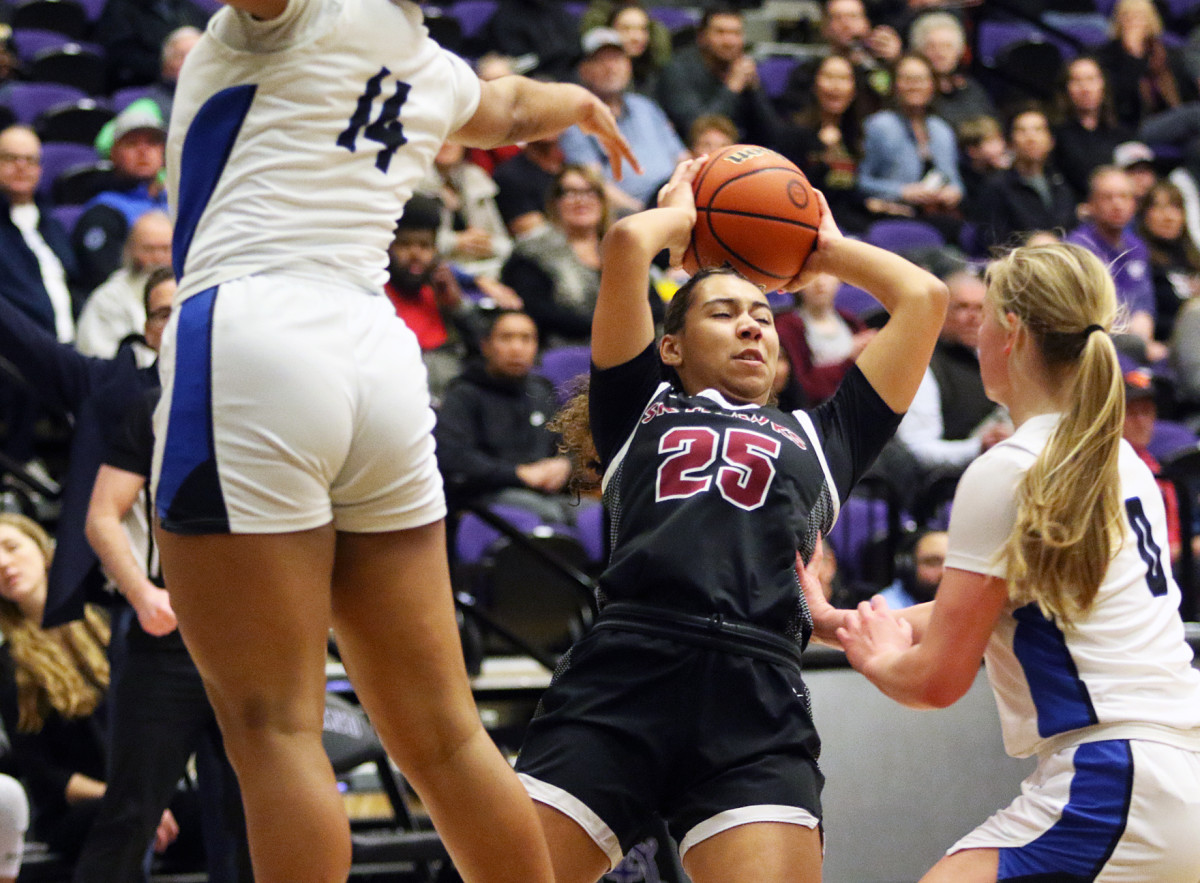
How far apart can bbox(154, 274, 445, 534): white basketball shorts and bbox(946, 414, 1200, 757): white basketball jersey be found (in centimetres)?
101

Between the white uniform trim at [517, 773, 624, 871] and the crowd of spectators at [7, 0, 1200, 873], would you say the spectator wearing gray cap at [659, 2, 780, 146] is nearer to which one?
the crowd of spectators at [7, 0, 1200, 873]

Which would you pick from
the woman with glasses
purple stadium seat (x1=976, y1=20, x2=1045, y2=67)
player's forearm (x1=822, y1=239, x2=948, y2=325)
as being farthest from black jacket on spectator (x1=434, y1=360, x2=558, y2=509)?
purple stadium seat (x1=976, y1=20, x2=1045, y2=67)

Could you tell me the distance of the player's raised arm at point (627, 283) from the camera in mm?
2801

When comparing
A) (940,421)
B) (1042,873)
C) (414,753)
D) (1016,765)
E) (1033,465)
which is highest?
(1033,465)

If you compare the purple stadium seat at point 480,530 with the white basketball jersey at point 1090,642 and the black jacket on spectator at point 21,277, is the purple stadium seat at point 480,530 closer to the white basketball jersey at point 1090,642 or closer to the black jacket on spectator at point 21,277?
the black jacket on spectator at point 21,277

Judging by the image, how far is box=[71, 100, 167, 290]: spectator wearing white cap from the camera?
260 inches

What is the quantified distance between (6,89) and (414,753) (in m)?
7.21

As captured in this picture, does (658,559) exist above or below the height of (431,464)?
below

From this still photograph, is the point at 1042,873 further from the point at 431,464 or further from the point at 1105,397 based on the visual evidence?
the point at 431,464

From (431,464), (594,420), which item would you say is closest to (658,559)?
(594,420)

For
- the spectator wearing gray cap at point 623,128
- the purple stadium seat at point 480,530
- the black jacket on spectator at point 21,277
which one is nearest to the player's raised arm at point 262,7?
the purple stadium seat at point 480,530

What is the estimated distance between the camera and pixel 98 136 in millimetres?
8078

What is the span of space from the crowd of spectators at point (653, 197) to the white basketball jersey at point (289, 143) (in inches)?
81.7

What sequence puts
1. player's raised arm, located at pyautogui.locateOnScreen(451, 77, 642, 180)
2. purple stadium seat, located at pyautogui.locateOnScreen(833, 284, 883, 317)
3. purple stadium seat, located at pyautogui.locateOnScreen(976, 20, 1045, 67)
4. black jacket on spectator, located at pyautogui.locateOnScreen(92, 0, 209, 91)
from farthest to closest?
purple stadium seat, located at pyautogui.locateOnScreen(976, 20, 1045, 67) → black jacket on spectator, located at pyautogui.locateOnScreen(92, 0, 209, 91) → purple stadium seat, located at pyautogui.locateOnScreen(833, 284, 883, 317) → player's raised arm, located at pyautogui.locateOnScreen(451, 77, 642, 180)
